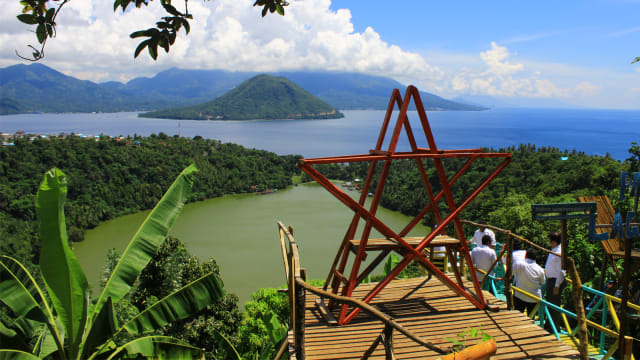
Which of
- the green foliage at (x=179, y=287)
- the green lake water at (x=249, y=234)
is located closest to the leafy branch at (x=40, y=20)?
the green foliage at (x=179, y=287)

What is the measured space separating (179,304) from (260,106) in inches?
6470

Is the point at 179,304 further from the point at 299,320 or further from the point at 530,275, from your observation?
the point at 530,275

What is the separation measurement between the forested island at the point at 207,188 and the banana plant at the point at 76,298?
139cm

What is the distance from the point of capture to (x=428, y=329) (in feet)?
12.2

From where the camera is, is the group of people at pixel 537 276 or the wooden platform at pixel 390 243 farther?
the group of people at pixel 537 276

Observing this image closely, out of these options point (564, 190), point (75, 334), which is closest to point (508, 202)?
point (564, 190)

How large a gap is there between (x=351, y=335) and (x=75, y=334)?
2920 mm

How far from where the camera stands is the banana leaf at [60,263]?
3.93m

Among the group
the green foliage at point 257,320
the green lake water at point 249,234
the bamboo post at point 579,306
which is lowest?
the green lake water at point 249,234

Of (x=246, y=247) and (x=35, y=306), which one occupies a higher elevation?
(x=35, y=306)

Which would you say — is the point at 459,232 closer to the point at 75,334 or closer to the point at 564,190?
the point at 75,334

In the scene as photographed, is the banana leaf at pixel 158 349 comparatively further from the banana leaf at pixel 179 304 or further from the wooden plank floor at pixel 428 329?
the wooden plank floor at pixel 428 329

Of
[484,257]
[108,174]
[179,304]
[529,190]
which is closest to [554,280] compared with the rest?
[484,257]

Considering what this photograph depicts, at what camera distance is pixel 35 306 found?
14.2ft
